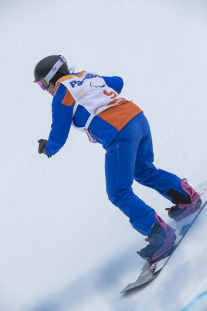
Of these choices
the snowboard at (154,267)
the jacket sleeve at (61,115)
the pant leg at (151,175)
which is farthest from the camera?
the pant leg at (151,175)

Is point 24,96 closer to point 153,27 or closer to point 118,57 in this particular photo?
point 118,57

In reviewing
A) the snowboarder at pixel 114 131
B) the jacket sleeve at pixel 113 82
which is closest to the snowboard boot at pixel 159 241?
the snowboarder at pixel 114 131

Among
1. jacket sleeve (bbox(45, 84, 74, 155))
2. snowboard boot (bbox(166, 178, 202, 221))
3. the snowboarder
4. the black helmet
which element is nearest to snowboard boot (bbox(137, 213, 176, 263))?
the snowboarder

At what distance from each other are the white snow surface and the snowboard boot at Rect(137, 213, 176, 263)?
0.08m

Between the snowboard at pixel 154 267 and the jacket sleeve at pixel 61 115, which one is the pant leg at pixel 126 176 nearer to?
the snowboard at pixel 154 267

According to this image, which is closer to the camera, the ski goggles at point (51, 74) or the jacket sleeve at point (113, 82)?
the ski goggles at point (51, 74)

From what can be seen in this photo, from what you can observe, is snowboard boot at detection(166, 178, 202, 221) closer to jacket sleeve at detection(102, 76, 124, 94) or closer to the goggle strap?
jacket sleeve at detection(102, 76, 124, 94)

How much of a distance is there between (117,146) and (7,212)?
176cm

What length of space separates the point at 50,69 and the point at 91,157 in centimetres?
148

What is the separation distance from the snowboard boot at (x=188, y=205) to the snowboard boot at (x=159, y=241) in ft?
0.99

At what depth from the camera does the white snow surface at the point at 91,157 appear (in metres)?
1.83

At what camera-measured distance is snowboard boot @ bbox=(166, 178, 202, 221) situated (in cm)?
185

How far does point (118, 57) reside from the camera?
12.4 feet

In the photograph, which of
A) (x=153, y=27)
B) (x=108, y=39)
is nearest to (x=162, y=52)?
(x=153, y=27)
